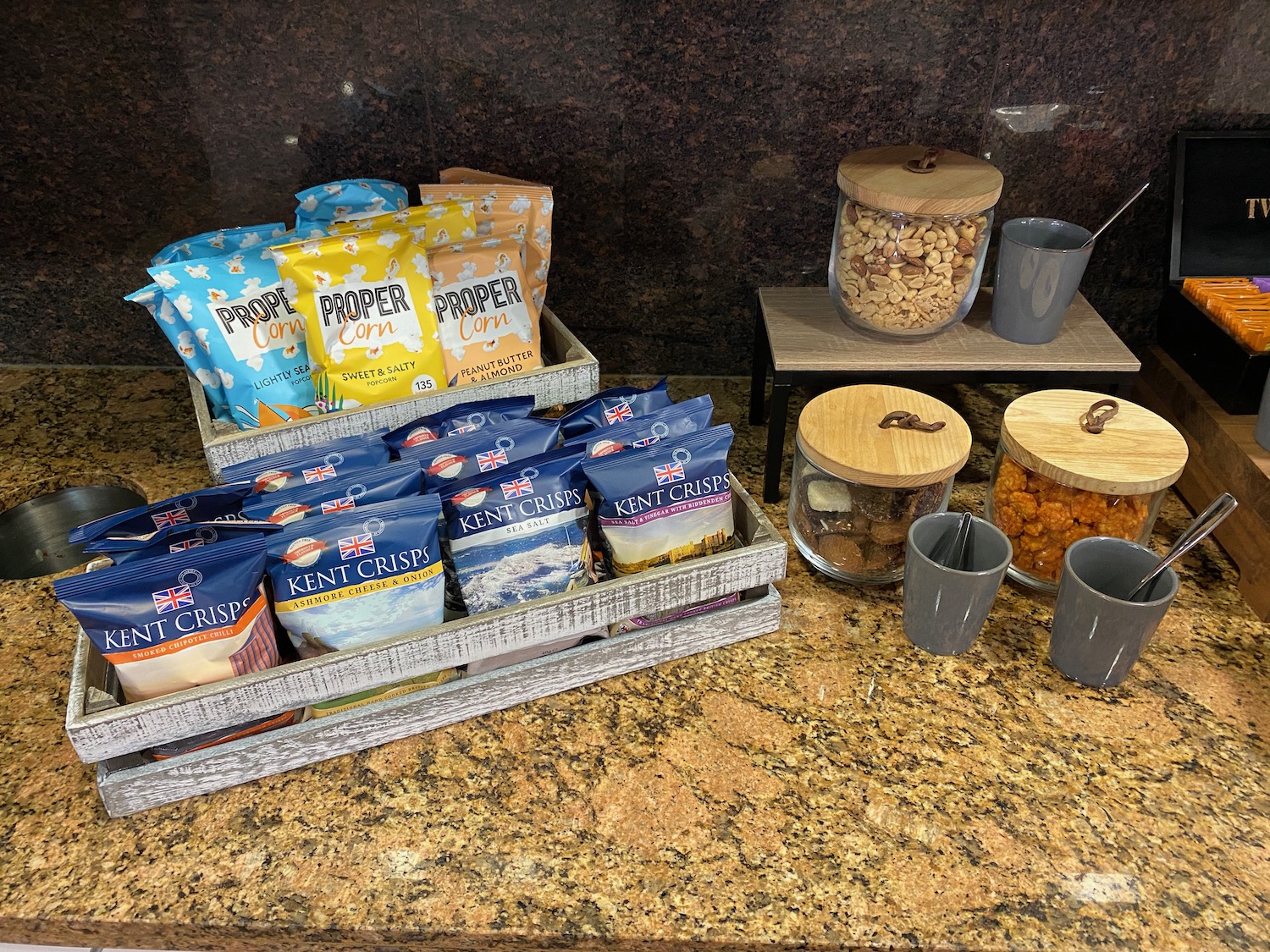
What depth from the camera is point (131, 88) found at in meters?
1.18

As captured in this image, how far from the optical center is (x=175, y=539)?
2.85ft

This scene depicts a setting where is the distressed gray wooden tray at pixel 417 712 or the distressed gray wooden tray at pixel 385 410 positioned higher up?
the distressed gray wooden tray at pixel 385 410

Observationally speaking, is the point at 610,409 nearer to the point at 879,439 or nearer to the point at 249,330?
the point at 879,439

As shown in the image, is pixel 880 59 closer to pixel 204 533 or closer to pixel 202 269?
pixel 202 269

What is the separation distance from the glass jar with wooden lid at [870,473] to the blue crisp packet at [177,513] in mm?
572

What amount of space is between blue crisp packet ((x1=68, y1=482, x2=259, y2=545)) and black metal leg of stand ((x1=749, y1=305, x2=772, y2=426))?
665 mm

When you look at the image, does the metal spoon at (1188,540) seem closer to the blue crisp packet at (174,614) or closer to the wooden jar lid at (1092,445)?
the wooden jar lid at (1092,445)

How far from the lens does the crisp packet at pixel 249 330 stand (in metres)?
1.06

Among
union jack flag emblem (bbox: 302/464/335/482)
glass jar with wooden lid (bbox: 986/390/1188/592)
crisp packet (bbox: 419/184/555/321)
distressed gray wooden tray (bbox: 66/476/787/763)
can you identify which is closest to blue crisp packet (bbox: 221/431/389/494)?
union jack flag emblem (bbox: 302/464/335/482)

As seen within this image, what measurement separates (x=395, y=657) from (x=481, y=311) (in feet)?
1.50

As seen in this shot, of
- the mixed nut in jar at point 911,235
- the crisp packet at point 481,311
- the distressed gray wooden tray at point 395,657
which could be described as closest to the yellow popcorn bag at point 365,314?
the crisp packet at point 481,311

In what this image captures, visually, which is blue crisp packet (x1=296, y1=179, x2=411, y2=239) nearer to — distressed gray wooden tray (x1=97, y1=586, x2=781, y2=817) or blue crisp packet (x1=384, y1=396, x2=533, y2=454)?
blue crisp packet (x1=384, y1=396, x2=533, y2=454)

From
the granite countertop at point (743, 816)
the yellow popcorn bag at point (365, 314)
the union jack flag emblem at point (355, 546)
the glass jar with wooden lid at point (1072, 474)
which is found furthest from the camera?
the yellow popcorn bag at point (365, 314)

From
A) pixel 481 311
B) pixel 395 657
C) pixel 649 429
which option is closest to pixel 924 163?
pixel 649 429
